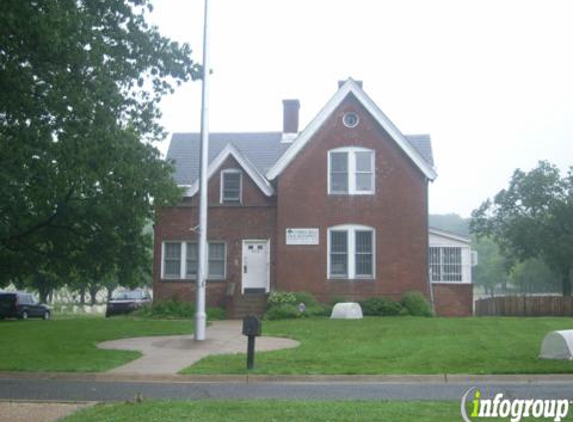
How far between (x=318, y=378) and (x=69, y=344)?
302 inches

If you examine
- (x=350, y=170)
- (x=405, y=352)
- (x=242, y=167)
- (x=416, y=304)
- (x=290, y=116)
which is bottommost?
(x=405, y=352)

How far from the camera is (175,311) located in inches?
1116

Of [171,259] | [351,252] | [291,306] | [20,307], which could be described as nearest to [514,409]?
[291,306]

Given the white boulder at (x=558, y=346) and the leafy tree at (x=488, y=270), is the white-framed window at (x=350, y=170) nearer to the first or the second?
the white boulder at (x=558, y=346)

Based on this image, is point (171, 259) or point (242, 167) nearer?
point (242, 167)

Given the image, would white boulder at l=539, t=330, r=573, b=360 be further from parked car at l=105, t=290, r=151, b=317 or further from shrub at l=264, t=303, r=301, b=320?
parked car at l=105, t=290, r=151, b=317

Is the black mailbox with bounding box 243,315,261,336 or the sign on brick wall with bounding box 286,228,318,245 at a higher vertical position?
the sign on brick wall with bounding box 286,228,318,245

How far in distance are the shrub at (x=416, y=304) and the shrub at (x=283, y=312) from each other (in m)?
4.30

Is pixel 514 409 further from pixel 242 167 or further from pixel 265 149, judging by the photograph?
pixel 265 149

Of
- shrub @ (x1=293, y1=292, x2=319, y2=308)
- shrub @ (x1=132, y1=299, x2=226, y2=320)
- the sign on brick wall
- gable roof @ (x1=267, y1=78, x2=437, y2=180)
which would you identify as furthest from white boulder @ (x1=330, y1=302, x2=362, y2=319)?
gable roof @ (x1=267, y1=78, x2=437, y2=180)

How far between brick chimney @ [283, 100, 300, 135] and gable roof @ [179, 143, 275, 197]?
14.8ft

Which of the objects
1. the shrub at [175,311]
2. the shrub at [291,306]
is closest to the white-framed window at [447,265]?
the shrub at [291,306]

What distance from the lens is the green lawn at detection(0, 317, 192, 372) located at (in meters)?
14.6

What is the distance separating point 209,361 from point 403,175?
1605 cm
